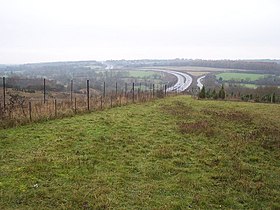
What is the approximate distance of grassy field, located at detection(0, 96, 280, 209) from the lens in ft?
19.9

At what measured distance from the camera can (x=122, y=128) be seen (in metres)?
12.8

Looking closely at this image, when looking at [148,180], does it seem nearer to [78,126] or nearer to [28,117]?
[78,126]

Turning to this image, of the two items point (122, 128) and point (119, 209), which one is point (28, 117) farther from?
point (119, 209)

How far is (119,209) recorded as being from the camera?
18.4ft

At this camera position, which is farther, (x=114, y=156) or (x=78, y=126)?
(x=78, y=126)

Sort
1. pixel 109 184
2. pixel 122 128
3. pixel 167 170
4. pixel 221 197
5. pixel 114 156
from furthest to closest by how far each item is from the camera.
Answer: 1. pixel 122 128
2. pixel 114 156
3. pixel 167 170
4. pixel 109 184
5. pixel 221 197

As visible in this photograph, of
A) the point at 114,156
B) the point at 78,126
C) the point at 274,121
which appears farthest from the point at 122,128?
the point at 274,121

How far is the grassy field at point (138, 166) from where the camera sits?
6055 mm

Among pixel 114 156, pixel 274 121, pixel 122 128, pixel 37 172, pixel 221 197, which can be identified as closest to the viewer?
pixel 221 197

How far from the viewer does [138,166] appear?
809 cm

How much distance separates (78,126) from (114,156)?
4.46m

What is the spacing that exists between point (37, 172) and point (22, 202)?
156 cm

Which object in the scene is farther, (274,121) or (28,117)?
(274,121)

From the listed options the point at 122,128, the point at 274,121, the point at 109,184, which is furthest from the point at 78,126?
the point at 274,121
